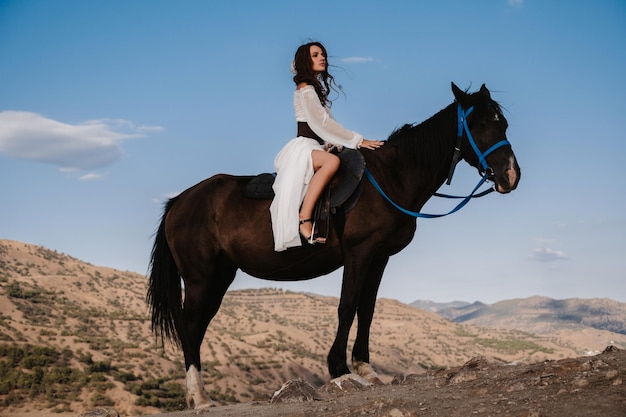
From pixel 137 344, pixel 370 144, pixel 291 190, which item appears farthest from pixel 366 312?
pixel 137 344

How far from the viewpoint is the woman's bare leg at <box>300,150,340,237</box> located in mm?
8547

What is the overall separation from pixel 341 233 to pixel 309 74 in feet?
6.70

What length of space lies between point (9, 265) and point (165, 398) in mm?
39025

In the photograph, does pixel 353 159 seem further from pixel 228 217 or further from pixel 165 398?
pixel 165 398

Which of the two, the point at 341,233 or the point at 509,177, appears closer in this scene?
the point at 509,177

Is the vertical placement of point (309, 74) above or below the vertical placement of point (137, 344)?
above

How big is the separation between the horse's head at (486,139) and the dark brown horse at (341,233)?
1cm

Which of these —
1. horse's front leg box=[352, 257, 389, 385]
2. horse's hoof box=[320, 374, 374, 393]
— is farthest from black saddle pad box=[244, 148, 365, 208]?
horse's hoof box=[320, 374, 374, 393]

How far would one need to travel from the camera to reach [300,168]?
881 centimetres

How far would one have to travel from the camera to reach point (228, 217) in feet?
30.6

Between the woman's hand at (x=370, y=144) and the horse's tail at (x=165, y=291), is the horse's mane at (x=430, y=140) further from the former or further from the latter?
the horse's tail at (x=165, y=291)

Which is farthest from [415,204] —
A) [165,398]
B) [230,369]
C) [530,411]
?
[230,369]

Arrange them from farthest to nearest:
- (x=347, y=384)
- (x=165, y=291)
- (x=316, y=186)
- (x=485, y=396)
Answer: (x=165, y=291)
(x=316, y=186)
(x=347, y=384)
(x=485, y=396)

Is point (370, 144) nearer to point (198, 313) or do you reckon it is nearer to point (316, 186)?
point (316, 186)
